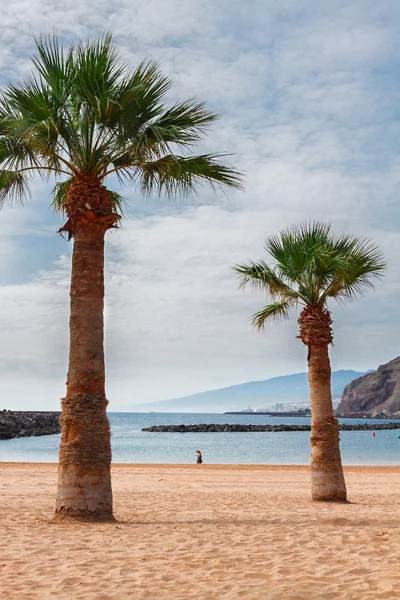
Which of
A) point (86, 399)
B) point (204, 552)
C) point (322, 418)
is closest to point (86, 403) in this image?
point (86, 399)

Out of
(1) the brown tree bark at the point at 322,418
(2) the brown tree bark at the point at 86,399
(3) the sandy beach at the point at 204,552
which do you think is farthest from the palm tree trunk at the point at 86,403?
(1) the brown tree bark at the point at 322,418

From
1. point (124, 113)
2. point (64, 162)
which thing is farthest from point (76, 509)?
point (124, 113)

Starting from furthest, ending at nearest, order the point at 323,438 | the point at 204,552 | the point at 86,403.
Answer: the point at 323,438, the point at 86,403, the point at 204,552

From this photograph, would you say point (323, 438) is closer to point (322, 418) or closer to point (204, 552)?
point (322, 418)

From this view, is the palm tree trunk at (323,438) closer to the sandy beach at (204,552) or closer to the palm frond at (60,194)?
the sandy beach at (204,552)

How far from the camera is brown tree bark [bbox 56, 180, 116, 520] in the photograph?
32.3 feet

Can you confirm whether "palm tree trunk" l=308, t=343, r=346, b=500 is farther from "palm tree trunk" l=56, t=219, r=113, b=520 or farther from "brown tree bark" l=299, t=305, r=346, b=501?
"palm tree trunk" l=56, t=219, r=113, b=520

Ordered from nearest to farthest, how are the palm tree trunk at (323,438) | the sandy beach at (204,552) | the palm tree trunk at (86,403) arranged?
the sandy beach at (204,552) → the palm tree trunk at (86,403) → the palm tree trunk at (323,438)

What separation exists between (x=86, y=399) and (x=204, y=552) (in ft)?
11.1

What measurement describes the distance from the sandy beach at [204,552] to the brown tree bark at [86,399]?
475 mm

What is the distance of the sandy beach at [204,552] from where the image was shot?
5.89m

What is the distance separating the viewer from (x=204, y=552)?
7586 mm

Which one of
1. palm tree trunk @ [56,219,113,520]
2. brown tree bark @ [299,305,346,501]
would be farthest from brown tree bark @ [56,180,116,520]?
brown tree bark @ [299,305,346,501]

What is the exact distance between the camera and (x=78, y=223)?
10.8 m
